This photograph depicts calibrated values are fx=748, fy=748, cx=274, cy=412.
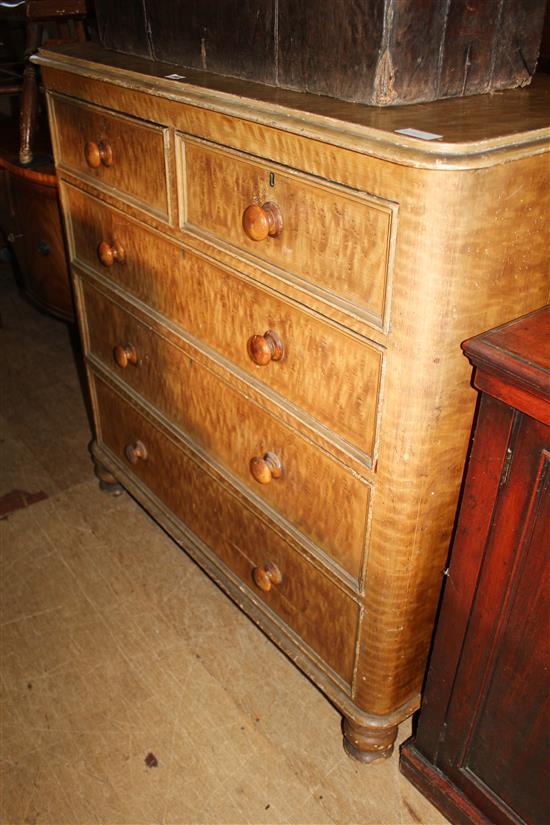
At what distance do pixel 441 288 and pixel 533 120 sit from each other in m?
0.25

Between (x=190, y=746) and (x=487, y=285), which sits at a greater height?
(x=487, y=285)

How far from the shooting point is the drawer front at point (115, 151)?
1.35 meters

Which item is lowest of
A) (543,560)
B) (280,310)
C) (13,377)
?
(13,377)

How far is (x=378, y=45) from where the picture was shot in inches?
38.4

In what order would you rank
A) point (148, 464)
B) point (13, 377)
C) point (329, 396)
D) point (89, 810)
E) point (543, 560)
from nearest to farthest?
point (543, 560) < point (329, 396) < point (89, 810) < point (148, 464) < point (13, 377)

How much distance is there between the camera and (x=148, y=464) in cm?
185

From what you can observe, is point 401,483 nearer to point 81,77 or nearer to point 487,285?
point 487,285

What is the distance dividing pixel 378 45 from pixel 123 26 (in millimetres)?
708

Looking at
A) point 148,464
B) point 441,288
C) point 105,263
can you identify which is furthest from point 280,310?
point 148,464

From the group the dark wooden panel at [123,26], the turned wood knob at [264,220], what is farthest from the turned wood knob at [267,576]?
the dark wooden panel at [123,26]

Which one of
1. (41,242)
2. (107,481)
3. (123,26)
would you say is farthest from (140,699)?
(41,242)

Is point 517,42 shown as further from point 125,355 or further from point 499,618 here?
point 125,355

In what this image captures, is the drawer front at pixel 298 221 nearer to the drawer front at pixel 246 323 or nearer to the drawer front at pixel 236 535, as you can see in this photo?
the drawer front at pixel 246 323

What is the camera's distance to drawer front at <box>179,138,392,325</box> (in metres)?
0.98
